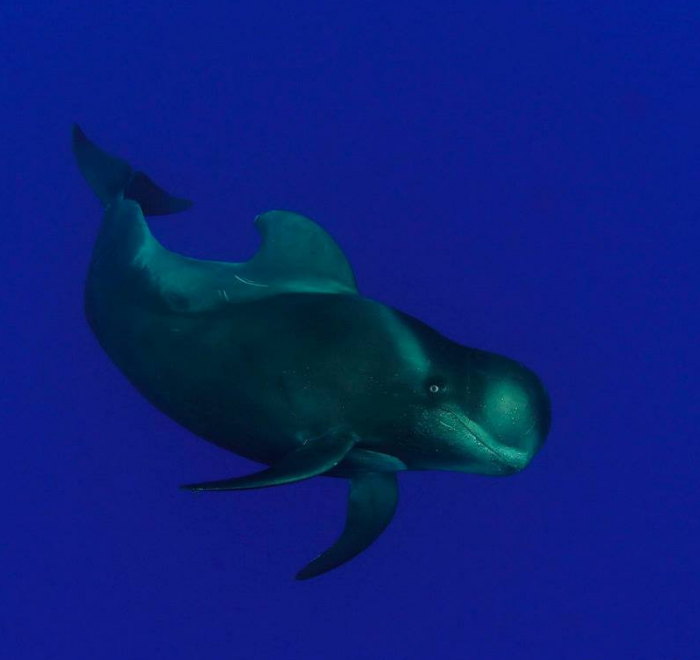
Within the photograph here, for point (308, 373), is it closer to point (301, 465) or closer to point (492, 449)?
point (301, 465)

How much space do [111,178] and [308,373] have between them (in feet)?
9.33

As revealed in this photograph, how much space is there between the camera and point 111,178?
647 cm

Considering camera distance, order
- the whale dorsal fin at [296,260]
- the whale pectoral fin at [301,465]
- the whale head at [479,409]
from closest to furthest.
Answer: the whale pectoral fin at [301,465], the whale head at [479,409], the whale dorsal fin at [296,260]

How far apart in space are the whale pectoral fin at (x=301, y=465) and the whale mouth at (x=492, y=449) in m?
0.67

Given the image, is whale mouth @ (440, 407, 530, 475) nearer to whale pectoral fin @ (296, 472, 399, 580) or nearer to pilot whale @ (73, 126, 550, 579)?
pilot whale @ (73, 126, 550, 579)

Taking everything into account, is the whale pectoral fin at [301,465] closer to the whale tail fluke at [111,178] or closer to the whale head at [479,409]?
the whale head at [479,409]

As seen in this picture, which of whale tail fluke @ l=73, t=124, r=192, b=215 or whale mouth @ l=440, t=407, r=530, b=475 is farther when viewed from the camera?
whale tail fluke @ l=73, t=124, r=192, b=215

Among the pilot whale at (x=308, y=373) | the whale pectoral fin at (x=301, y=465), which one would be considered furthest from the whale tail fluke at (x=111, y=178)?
the whale pectoral fin at (x=301, y=465)

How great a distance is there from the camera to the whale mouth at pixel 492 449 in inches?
182

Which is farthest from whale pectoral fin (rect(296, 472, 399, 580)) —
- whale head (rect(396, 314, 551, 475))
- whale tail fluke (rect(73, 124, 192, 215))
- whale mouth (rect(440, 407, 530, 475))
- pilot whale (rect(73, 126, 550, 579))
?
whale tail fluke (rect(73, 124, 192, 215))

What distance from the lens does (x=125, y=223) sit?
5.99 meters

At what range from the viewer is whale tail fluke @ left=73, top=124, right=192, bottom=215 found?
6418 mm

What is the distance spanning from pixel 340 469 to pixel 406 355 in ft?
3.46

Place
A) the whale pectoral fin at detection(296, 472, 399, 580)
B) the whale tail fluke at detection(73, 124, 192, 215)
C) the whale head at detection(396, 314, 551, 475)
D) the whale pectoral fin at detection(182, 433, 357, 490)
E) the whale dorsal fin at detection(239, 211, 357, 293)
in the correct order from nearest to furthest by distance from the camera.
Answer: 1. the whale pectoral fin at detection(182, 433, 357, 490)
2. the whale head at detection(396, 314, 551, 475)
3. the whale pectoral fin at detection(296, 472, 399, 580)
4. the whale dorsal fin at detection(239, 211, 357, 293)
5. the whale tail fluke at detection(73, 124, 192, 215)
